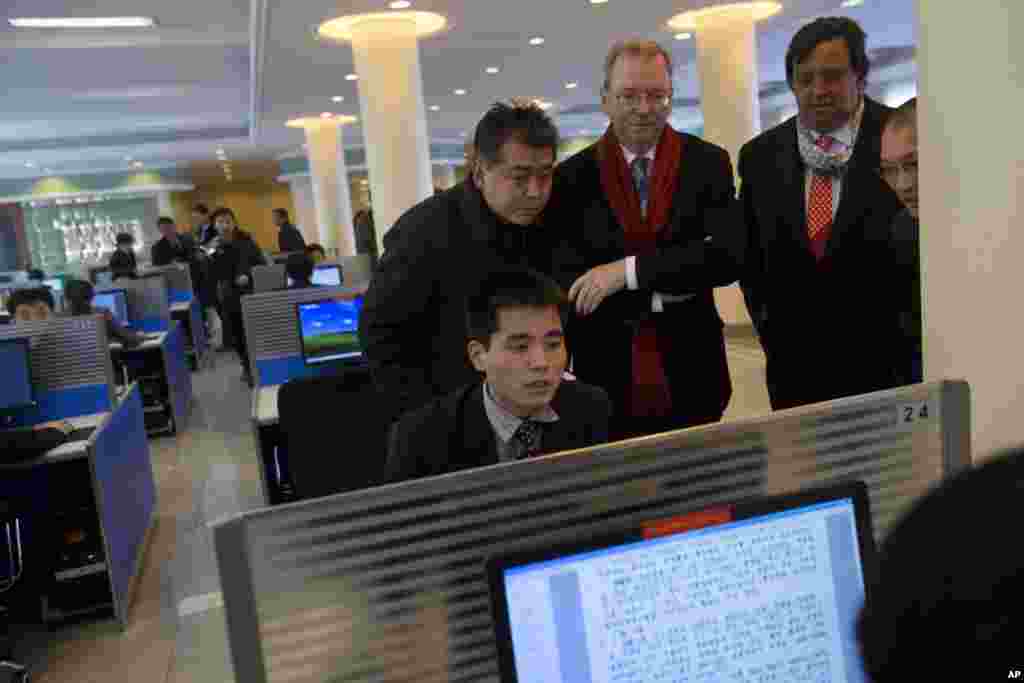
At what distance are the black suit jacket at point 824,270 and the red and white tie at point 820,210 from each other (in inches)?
0.6

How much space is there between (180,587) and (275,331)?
189cm

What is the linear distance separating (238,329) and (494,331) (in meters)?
7.72

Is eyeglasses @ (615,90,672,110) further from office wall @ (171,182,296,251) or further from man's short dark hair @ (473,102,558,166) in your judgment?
office wall @ (171,182,296,251)

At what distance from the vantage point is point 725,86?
8625 mm

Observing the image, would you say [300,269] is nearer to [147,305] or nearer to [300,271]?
[300,271]

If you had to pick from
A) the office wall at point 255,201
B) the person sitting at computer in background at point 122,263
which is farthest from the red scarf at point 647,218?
the office wall at point 255,201

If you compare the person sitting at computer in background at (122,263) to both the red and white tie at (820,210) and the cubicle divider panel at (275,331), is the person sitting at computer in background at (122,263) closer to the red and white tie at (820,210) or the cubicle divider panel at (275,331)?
the cubicle divider panel at (275,331)

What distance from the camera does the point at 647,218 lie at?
73.5 inches

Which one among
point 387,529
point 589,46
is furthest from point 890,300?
point 589,46

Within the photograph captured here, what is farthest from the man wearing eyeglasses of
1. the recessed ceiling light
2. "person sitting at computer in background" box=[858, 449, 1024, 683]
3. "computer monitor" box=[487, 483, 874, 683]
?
the recessed ceiling light

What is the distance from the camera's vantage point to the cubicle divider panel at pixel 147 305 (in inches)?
314

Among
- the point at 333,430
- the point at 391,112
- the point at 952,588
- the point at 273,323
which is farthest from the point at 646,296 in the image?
the point at 391,112

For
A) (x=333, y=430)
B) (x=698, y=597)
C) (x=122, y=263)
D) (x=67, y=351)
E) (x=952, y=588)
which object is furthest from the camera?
(x=122, y=263)

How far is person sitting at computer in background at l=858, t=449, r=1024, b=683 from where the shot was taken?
355 mm
